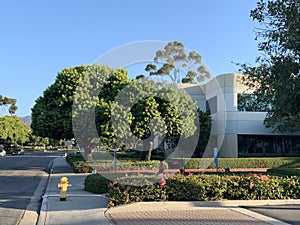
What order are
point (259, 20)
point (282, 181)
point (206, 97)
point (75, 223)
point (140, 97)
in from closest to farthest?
1. point (75, 223)
2. point (282, 181)
3. point (259, 20)
4. point (140, 97)
5. point (206, 97)

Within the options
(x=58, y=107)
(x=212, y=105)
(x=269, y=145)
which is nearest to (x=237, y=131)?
(x=269, y=145)

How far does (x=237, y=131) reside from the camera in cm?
3416

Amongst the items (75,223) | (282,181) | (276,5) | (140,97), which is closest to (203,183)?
(282,181)

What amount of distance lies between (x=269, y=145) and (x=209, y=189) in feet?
89.0

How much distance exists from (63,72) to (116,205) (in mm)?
19305

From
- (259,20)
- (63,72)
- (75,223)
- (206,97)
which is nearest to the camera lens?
(75,223)

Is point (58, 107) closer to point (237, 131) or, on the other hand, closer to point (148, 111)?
point (148, 111)

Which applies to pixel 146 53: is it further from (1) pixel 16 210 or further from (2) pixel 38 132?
(2) pixel 38 132

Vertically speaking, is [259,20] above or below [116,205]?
above

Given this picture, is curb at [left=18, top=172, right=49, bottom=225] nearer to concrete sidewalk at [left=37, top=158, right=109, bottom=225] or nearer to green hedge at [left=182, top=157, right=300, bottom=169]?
concrete sidewalk at [left=37, top=158, right=109, bottom=225]

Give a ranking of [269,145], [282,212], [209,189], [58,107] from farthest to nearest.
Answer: [269,145] → [58,107] → [209,189] → [282,212]

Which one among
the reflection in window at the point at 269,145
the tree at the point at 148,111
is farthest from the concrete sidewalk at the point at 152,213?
the reflection in window at the point at 269,145

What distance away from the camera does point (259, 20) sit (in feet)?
47.2

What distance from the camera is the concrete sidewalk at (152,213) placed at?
8.43m
